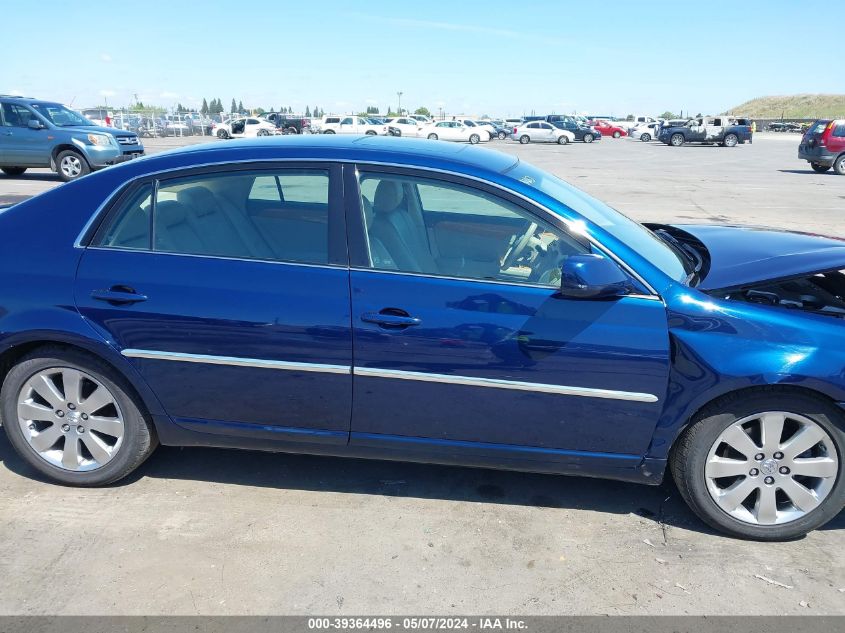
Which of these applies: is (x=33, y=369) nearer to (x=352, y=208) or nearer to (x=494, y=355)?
(x=352, y=208)

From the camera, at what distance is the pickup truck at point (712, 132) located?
4234 cm

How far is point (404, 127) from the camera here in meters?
43.8

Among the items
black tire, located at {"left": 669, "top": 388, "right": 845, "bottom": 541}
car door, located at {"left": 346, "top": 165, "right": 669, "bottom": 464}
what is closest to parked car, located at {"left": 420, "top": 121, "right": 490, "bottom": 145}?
car door, located at {"left": 346, "top": 165, "right": 669, "bottom": 464}

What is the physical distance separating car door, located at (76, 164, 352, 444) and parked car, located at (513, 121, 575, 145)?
149ft

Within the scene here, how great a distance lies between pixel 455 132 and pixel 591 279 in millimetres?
44215

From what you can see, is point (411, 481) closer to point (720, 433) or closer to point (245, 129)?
point (720, 433)

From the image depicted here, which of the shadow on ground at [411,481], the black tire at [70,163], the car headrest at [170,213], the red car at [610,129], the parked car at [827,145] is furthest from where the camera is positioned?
the red car at [610,129]

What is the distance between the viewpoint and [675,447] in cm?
300

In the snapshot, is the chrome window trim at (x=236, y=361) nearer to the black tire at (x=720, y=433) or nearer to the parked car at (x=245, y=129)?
the black tire at (x=720, y=433)

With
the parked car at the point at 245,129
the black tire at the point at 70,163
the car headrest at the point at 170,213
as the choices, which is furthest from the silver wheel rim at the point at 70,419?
the parked car at the point at 245,129

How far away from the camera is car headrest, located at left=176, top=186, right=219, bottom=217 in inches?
127

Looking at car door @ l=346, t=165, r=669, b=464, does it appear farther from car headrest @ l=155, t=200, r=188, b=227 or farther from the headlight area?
the headlight area

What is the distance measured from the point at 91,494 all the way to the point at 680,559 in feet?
9.09
